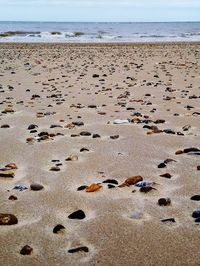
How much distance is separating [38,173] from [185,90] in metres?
6.64

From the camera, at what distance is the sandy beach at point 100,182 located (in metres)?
2.85

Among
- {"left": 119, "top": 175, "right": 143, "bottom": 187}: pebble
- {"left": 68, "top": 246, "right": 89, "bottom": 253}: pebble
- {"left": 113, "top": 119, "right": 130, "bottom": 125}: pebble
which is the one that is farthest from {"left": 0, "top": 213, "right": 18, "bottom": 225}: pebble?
{"left": 113, "top": 119, "right": 130, "bottom": 125}: pebble

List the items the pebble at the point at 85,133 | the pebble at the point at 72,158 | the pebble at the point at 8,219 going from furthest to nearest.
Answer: the pebble at the point at 85,133 → the pebble at the point at 72,158 → the pebble at the point at 8,219

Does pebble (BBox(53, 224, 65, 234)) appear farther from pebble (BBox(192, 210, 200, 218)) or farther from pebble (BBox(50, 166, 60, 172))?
pebble (BBox(50, 166, 60, 172))

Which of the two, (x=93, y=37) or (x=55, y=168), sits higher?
(x=93, y=37)

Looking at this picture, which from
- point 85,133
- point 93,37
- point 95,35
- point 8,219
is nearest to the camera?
point 8,219

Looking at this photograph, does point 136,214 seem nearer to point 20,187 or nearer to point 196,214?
point 196,214

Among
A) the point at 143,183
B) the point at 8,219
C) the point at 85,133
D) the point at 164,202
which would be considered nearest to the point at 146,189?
the point at 143,183

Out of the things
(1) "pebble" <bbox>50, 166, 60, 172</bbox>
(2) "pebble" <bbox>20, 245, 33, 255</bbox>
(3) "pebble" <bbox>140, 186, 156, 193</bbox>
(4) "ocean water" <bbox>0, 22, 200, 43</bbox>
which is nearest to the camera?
(2) "pebble" <bbox>20, 245, 33, 255</bbox>

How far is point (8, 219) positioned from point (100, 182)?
1134mm

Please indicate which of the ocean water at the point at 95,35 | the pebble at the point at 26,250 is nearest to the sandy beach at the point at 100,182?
the pebble at the point at 26,250

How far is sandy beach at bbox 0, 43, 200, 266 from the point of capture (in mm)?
2850

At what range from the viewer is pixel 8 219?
128 inches

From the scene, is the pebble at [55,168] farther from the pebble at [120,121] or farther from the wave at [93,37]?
the wave at [93,37]
